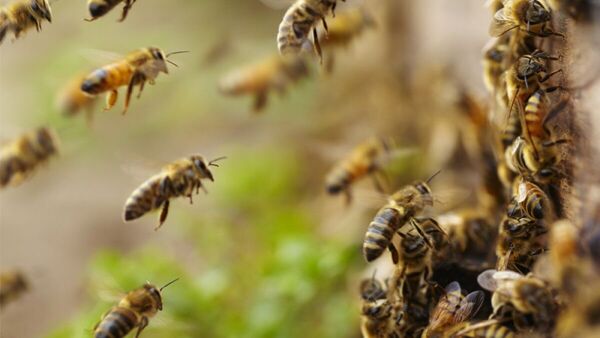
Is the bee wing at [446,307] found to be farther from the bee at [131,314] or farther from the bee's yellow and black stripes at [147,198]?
the bee's yellow and black stripes at [147,198]

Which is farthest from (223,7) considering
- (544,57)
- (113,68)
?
(544,57)

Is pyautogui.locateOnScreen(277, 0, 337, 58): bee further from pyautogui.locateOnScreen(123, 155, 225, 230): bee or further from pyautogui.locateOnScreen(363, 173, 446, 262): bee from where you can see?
pyautogui.locateOnScreen(363, 173, 446, 262): bee

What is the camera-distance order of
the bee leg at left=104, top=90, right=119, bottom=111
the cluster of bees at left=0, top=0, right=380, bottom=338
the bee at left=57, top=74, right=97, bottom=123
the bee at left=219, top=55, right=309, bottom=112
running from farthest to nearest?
the bee at left=219, top=55, right=309, bottom=112
the bee at left=57, top=74, right=97, bottom=123
the bee leg at left=104, top=90, right=119, bottom=111
the cluster of bees at left=0, top=0, right=380, bottom=338

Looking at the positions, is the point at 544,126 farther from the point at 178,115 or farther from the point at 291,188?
the point at 178,115

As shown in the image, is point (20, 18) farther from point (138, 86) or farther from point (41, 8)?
point (138, 86)

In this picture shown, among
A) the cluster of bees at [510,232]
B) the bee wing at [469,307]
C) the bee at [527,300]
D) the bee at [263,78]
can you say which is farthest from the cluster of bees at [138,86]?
the bee at [263,78]

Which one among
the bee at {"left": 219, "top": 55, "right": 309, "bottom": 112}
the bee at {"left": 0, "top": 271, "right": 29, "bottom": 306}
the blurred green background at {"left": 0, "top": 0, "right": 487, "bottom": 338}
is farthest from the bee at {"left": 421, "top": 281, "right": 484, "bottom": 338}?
the bee at {"left": 0, "top": 271, "right": 29, "bottom": 306}

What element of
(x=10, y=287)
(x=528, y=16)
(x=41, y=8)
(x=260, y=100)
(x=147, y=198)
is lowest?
(x=10, y=287)

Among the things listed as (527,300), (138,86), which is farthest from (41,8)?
(527,300)

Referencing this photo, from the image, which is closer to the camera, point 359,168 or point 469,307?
point 469,307
